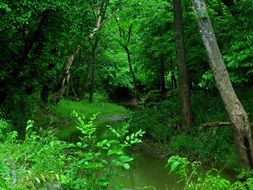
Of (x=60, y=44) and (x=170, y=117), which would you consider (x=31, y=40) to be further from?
(x=170, y=117)

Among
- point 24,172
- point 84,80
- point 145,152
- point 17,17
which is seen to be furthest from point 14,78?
point 84,80

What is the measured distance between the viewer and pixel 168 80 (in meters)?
40.8

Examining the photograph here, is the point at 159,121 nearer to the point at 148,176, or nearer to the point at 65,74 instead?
the point at 148,176

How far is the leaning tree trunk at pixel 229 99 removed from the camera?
32.8 feet

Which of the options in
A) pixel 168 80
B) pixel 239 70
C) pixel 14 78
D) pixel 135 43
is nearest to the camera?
pixel 239 70

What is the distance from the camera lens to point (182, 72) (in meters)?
15.7

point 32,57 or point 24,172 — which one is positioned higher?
point 32,57

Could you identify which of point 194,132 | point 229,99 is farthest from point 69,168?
point 194,132

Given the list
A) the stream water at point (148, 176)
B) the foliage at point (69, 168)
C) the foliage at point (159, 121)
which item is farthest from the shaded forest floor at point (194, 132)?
the foliage at point (69, 168)

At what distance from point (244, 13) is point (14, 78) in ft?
28.7

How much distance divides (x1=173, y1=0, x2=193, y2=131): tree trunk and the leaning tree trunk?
5.01 meters

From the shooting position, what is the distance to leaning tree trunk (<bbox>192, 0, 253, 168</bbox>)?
10.0 m

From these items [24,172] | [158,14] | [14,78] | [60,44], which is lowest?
[24,172]

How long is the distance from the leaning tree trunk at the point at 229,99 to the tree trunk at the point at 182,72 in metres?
5.01
